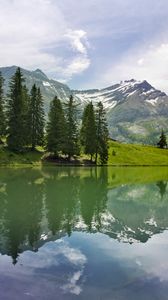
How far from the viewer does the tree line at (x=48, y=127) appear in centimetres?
9150

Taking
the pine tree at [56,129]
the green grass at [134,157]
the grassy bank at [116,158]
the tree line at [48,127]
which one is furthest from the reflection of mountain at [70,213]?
the green grass at [134,157]

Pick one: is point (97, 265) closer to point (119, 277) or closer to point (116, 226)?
point (119, 277)

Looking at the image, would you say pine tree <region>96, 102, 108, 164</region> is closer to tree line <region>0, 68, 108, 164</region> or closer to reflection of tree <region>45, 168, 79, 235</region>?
tree line <region>0, 68, 108, 164</region>

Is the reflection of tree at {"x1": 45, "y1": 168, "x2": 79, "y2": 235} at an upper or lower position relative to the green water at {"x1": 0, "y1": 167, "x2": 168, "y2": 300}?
upper

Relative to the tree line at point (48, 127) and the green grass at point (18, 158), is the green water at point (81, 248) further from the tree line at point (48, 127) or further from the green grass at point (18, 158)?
the tree line at point (48, 127)

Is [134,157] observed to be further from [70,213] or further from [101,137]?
[70,213]

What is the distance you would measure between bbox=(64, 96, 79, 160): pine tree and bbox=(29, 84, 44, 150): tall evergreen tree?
7397 millimetres

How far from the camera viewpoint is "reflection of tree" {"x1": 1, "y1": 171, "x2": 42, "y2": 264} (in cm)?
2041

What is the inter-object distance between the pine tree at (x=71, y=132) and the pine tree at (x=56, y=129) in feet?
4.25

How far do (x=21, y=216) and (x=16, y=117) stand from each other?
220ft

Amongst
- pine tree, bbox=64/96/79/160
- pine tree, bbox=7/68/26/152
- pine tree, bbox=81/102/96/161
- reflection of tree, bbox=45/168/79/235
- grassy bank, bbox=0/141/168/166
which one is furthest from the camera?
pine tree, bbox=81/102/96/161

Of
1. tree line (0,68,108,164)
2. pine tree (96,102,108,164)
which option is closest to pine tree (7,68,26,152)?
tree line (0,68,108,164)

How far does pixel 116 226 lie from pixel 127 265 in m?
9.22

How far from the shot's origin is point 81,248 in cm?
1966
